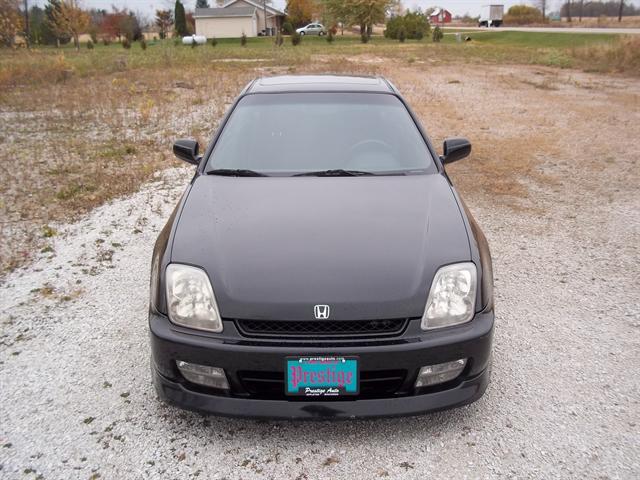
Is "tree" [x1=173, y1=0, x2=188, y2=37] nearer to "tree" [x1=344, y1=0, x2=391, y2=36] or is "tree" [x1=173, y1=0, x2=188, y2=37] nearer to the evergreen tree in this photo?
the evergreen tree

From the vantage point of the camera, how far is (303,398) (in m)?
2.21

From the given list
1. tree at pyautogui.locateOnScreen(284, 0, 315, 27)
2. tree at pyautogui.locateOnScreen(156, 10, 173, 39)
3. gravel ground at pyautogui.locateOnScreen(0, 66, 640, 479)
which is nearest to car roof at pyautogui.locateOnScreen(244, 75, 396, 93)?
gravel ground at pyautogui.locateOnScreen(0, 66, 640, 479)

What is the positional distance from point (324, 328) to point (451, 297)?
0.55 meters

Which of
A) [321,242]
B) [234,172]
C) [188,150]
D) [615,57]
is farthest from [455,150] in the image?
[615,57]

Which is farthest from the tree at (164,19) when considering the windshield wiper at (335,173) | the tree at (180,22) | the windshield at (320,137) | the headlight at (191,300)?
the headlight at (191,300)

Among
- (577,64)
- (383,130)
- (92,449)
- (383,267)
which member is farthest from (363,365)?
(577,64)

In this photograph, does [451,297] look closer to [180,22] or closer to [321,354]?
[321,354]

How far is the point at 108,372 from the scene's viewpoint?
2.91 metres

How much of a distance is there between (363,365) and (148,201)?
4.24m

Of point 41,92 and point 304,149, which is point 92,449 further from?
point 41,92

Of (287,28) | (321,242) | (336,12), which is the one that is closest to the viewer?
(321,242)

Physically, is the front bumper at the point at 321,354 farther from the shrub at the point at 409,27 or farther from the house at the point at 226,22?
the house at the point at 226,22

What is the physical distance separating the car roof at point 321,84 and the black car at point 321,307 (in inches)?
48.8

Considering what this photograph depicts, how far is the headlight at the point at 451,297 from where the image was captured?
7.32ft
